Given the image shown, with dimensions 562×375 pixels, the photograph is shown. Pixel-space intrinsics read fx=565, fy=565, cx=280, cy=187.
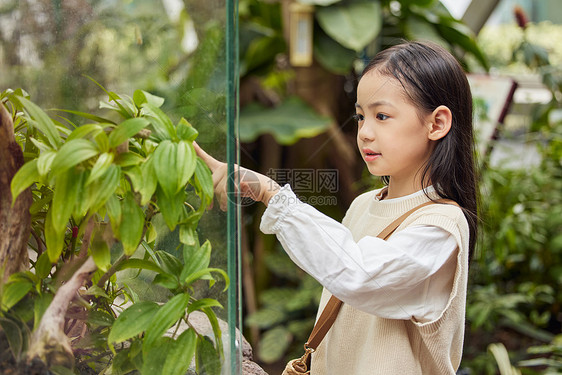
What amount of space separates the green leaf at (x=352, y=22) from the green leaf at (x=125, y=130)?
1452 mm

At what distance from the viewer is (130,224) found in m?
0.57

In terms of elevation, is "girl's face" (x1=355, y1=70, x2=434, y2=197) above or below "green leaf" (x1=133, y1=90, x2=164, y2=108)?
below

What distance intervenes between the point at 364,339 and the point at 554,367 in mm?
1536

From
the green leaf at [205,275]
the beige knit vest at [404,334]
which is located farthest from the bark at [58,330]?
the beige knit vest at [404,334]

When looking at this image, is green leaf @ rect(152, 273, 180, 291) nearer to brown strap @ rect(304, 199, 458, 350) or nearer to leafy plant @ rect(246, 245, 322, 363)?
brown strap @ rect(304, 199, 458, 350)

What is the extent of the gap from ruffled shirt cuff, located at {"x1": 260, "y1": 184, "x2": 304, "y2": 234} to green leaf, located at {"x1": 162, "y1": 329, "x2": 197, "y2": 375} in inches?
6.0

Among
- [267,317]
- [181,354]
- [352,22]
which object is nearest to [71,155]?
[181,354]

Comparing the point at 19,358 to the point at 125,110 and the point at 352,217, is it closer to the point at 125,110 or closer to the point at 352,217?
the point at 125,110

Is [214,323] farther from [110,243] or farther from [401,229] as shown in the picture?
[401,229]

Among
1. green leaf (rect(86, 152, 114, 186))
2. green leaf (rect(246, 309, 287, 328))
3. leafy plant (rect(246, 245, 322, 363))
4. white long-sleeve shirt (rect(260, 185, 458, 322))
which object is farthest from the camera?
green leaf (rect(246, 309, 287, 328))

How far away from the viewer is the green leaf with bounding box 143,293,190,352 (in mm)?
593

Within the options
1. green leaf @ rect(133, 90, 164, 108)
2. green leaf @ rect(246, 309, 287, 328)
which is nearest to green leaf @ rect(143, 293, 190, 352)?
green leaf @ rect(133, 90, 164, 108)

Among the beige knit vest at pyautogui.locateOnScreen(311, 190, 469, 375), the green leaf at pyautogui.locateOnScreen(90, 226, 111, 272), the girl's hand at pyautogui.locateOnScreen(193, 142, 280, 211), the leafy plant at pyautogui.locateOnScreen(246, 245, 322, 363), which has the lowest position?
the leafy plant at pyautogui.locateOnScreen(246, 245, 322, 363)

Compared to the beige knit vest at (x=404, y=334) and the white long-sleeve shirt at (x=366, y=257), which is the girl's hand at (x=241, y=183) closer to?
the white long-sleeve shirt at (x=366, y=257)
